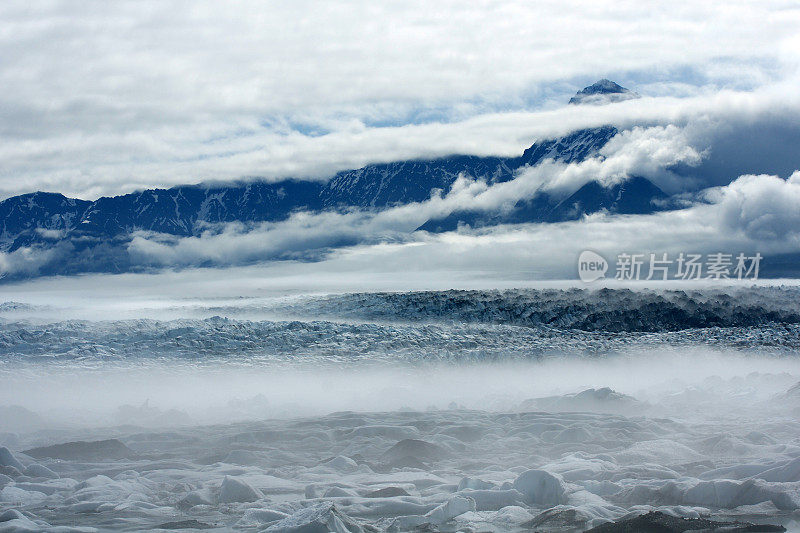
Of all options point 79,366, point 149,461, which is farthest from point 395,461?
point 79,366

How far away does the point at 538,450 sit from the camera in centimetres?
1612

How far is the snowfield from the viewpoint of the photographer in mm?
11125

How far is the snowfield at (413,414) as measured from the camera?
11125 millimetres

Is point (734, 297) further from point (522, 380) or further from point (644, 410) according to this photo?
point (644, 410)

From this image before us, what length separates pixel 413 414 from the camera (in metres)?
21.8

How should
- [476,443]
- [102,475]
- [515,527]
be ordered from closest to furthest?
[515,527] < [102,475] < [476,443]

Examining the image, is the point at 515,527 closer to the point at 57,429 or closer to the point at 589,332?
the point at 57,429

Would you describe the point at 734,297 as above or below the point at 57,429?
above

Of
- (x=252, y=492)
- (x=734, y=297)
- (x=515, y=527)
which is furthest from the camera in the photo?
(x=734, y=297)

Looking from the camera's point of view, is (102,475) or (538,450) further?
(538,450)

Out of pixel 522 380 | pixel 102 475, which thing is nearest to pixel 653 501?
pixel 102 475

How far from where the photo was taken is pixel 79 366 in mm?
34656

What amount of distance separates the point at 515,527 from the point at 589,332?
31182 millimetres

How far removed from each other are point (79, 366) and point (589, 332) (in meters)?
26.4
